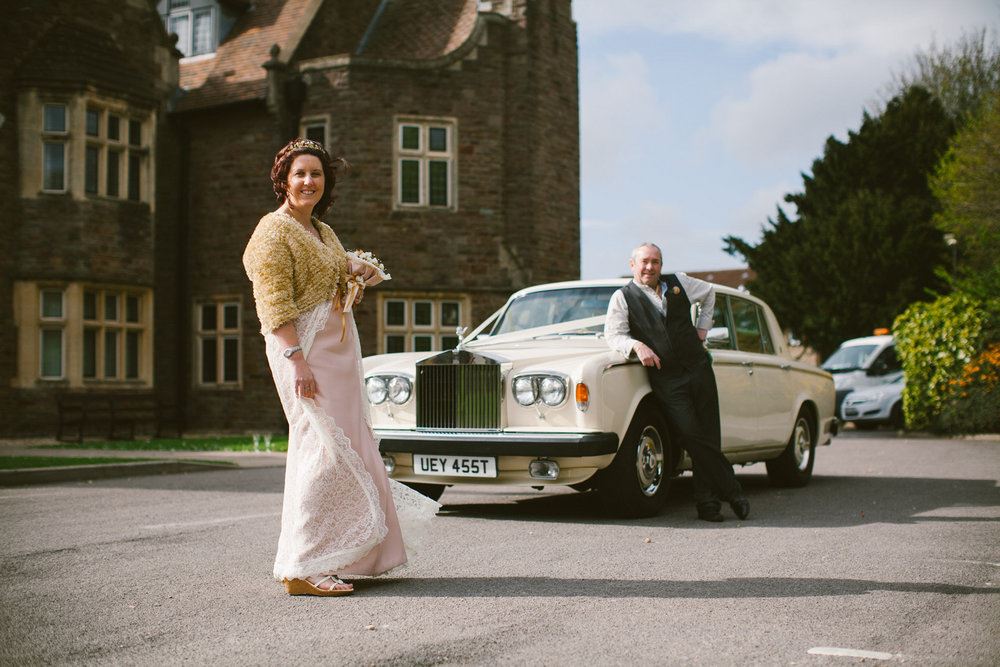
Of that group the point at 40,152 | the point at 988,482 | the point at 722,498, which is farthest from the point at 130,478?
the point at 40,152

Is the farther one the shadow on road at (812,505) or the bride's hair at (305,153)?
the shadow on road at (812,505)

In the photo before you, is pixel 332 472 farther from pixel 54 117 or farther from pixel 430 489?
pixel 54 117

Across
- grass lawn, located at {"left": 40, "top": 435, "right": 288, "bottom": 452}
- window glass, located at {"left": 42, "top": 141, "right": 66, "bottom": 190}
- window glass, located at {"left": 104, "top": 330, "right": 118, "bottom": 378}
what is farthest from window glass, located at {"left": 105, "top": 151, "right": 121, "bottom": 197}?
grass lawn, located at {"left": 40, "top": 435, "right": 288, "bottom": 452}

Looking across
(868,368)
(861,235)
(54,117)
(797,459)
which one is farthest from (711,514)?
(861,235)

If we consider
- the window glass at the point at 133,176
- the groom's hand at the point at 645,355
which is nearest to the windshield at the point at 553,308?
the groom's hand at the point at 645,355

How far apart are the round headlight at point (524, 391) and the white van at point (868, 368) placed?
17350 millimetres

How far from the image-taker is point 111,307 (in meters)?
21.3

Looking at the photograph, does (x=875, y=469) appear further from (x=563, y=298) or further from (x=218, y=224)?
(x=218, y=224)

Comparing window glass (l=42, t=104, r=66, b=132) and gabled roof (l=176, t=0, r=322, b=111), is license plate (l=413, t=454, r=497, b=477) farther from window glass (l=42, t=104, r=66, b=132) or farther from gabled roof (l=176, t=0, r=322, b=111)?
gabled roof (l=176, t=0, r=322, b=111)

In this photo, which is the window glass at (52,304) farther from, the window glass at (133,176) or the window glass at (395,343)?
the window glass at (395,343)

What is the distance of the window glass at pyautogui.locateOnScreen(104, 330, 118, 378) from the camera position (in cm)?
2111

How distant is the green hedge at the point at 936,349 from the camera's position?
2064cm

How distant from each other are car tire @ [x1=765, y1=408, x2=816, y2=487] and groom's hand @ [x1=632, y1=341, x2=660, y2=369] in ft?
10.4

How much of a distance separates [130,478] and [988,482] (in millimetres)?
8949
